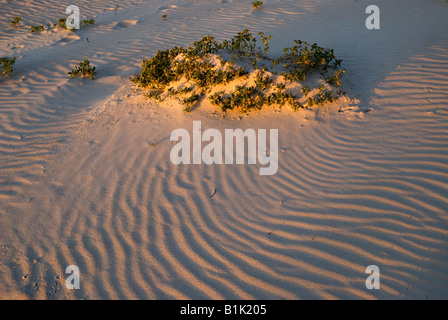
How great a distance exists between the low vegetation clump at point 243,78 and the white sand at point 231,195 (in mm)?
255

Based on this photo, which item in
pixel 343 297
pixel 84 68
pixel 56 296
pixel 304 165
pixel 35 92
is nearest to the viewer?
pixel 343 297

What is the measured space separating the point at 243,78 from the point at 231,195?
2.48 metres

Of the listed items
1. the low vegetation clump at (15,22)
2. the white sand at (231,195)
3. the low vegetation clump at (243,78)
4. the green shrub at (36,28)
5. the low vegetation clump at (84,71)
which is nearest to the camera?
Result: the white sand at (231,195)

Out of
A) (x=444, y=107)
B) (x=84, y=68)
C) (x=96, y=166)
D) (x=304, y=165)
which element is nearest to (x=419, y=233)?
(x=304, y=165)

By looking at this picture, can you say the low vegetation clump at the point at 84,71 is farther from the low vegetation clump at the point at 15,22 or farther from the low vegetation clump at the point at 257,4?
the low vegetation clump at the point at 257,4

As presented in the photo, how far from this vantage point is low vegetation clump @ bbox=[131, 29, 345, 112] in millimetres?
5012

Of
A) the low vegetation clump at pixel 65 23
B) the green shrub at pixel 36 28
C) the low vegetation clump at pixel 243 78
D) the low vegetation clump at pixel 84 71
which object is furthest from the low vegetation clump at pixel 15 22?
the low vegetation clump at pixel 243 78

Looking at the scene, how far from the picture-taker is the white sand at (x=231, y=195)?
298 cm

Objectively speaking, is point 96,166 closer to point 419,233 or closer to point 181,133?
point 181,133

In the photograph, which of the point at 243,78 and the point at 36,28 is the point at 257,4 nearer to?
the point at 243,78

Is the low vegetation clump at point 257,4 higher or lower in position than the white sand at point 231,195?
higher

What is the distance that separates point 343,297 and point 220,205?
5.50ft

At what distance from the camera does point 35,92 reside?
20.4ft

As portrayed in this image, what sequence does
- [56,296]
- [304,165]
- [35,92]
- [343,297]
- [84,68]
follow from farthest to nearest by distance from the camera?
[84,68] < [35,92] < [304,165] < [56,296] < [343,297]
